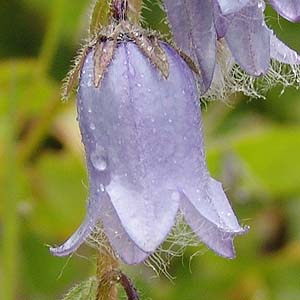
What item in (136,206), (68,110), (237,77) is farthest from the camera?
(68,110)

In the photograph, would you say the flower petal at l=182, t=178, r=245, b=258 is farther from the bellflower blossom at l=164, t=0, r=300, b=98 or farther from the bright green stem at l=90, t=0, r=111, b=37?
the bright green stem at l=90, t=0, r=111, b=37

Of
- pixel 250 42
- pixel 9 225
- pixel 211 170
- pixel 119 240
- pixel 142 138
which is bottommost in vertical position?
pixel 211 170

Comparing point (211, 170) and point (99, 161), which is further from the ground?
point (99, 161)

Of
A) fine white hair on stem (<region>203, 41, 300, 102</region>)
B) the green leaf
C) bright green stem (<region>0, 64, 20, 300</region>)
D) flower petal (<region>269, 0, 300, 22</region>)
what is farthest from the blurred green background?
flower petal (<region>269, 0, 300, 22</region>)

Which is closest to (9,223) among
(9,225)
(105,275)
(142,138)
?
(9,225)

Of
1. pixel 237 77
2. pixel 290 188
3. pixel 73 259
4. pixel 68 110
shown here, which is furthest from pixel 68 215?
pixel 237 77

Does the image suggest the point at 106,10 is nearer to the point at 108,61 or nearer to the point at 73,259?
the point at 108,61

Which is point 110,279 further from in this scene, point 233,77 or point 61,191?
point 61,191
